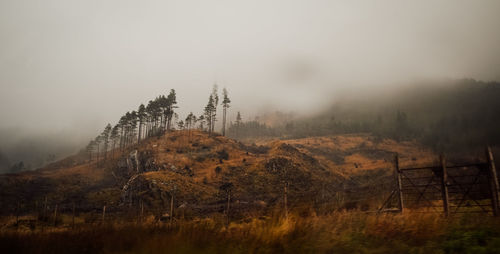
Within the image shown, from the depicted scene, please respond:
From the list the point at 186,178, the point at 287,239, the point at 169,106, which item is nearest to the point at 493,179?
the point at 287,239

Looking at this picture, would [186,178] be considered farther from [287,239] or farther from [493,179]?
[287,239]

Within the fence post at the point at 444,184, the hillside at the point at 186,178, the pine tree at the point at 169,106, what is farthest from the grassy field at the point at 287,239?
the pine tree at the point at 169,106

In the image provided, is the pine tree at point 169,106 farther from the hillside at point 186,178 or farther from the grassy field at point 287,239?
the grassy field at point 287,239

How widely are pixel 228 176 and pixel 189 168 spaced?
10.9m

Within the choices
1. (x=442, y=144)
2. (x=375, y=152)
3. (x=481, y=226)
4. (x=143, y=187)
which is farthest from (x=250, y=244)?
(x=375, y=152)

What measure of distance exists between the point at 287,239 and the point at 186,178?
55.1 meters

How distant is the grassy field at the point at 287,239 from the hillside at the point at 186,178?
2896 centimetres

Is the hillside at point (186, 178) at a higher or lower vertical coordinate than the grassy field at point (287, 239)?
lower

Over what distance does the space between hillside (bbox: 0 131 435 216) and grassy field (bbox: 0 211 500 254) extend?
28957 mm

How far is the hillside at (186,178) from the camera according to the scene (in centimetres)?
5019

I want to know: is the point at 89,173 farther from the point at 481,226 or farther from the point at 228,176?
the point at 481,226

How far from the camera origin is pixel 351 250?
6.87 metres

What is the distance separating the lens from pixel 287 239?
257 inches

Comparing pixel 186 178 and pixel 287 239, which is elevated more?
pixel 287 239
